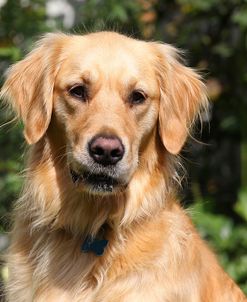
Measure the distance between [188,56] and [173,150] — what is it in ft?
12.6

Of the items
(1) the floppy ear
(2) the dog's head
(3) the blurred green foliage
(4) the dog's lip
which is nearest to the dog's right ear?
(2) the dog's head

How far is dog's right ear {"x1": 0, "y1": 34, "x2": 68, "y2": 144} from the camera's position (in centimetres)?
468

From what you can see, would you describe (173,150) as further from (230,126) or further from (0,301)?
(230,126)

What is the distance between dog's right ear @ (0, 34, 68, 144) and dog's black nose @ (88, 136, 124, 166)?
449mm

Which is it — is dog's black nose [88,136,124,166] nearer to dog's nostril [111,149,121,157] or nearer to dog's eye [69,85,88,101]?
dog's nostril [111,149,121,157]

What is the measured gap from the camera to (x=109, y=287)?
4.50 m

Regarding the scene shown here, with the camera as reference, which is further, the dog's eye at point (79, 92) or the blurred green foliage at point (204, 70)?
the blurred green foliage at point (204, 70)

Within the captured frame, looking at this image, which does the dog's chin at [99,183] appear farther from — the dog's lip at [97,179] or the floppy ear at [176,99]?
the floppy ear at [176,99]

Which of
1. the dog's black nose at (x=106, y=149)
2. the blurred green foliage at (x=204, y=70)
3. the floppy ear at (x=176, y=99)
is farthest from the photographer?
the blurred green foliage at (x=204, y=70)

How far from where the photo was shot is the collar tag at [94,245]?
15.2 ft

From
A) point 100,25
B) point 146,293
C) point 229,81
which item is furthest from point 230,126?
point 146,293

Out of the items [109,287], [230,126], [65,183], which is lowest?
[230,126]

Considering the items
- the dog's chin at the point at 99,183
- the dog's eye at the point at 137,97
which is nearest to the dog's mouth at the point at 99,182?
the dog's chin at the point at 99,183

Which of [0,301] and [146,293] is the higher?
[146,293]
